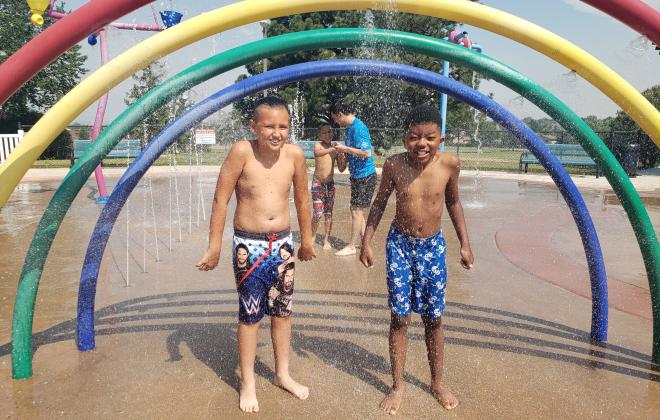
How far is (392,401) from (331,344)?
0.91 meters

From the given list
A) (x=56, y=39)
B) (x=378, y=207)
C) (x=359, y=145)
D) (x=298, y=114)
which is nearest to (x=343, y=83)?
(x=298, y=114)

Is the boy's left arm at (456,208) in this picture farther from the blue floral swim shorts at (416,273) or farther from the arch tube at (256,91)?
the arch tube at (256,91)

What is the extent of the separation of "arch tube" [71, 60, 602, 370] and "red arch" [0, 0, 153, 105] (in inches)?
41.3

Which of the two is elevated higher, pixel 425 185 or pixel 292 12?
pixel 292 12

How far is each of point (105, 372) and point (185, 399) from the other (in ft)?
2.23

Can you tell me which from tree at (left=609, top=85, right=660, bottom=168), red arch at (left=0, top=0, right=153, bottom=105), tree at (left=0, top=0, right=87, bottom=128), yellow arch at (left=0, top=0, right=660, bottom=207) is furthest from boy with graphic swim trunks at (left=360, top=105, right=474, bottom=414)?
tree at (left=0, top=0, right=87, bottom=128)

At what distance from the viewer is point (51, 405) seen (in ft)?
8.75

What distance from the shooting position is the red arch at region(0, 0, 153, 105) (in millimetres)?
2023

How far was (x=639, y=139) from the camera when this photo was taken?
70.4ft

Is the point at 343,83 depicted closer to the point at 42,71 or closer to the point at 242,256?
the point at 42,71

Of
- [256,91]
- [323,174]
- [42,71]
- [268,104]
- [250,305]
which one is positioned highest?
[42,71]

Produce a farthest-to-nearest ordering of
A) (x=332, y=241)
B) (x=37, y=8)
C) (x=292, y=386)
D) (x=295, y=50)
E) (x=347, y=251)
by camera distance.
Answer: (x=332, y=241) → (x=347, y=251) → (x=295, y=50) → (x=37, y=8) → (x=292, y=386)

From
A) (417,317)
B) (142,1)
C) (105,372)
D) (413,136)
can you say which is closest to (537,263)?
(417,317)

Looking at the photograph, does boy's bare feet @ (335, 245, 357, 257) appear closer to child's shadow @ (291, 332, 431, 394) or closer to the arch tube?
child's shadow @ (291, 332, 431, 394)
